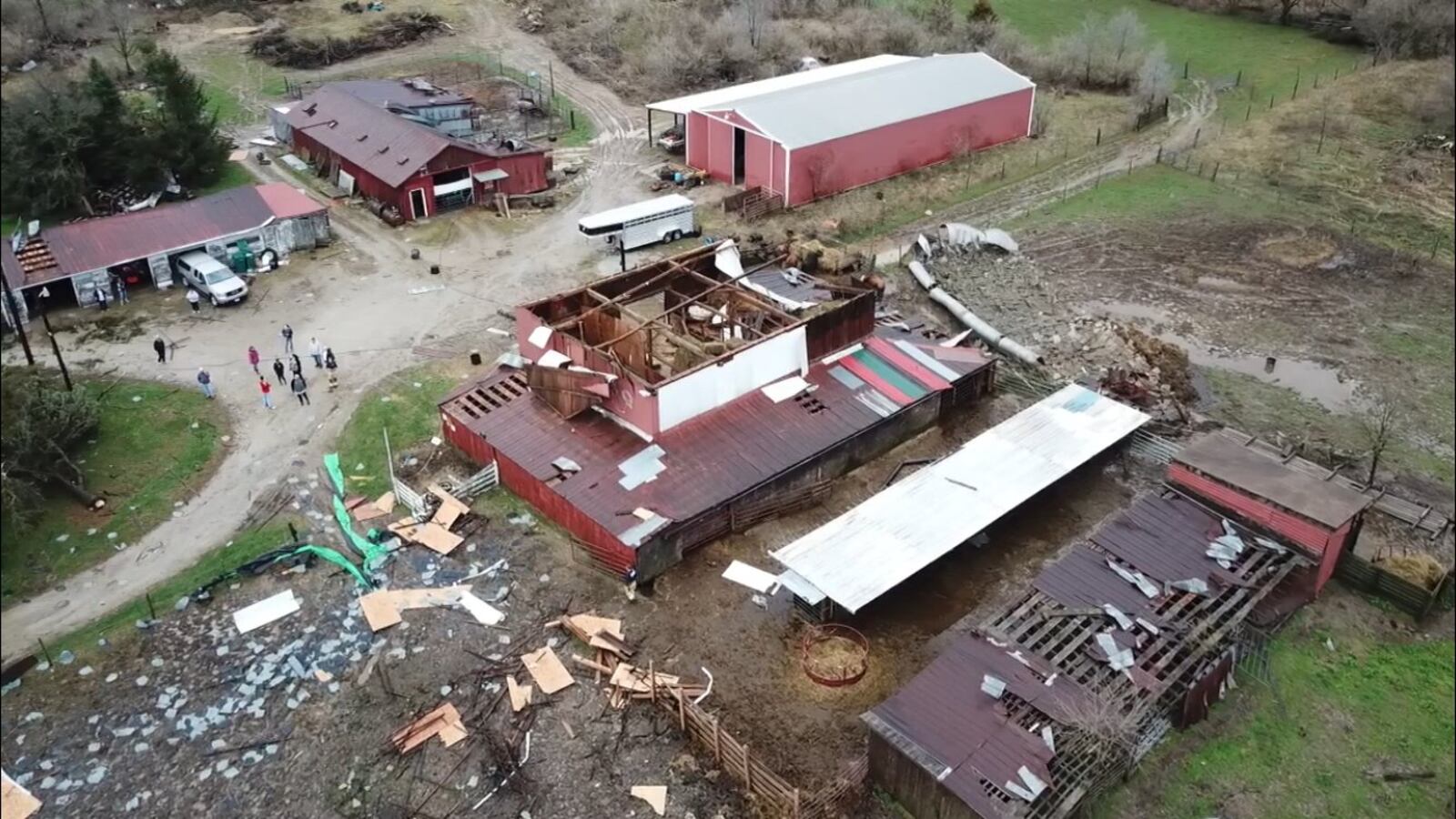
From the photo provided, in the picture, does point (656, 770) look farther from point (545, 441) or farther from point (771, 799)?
point (545, 441)

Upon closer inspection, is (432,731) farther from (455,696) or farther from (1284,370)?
(1284,370)

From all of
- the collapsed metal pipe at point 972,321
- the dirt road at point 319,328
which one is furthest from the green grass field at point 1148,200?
the dirt road at point 319,328

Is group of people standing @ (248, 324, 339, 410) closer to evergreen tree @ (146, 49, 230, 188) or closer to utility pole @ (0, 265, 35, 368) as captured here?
utility pole @ (0, 265, 35, 368)

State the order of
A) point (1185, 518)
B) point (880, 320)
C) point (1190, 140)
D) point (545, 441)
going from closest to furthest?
point (1185, 518), point (545, 441), point (880, 320), point (1190, 140)

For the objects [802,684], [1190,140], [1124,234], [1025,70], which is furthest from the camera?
[1025,70]

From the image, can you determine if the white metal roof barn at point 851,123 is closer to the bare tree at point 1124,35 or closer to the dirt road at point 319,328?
the dirt road at point 319,328

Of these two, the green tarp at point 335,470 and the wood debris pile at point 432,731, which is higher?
the green tarp at point 335,470

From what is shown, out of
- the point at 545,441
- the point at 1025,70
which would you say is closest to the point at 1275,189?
the point at 1025,70

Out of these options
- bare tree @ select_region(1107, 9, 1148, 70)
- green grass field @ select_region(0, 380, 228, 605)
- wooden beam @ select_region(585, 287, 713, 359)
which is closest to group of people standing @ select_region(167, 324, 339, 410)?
green grass field @ select_region(0, 380, 228, 605)
